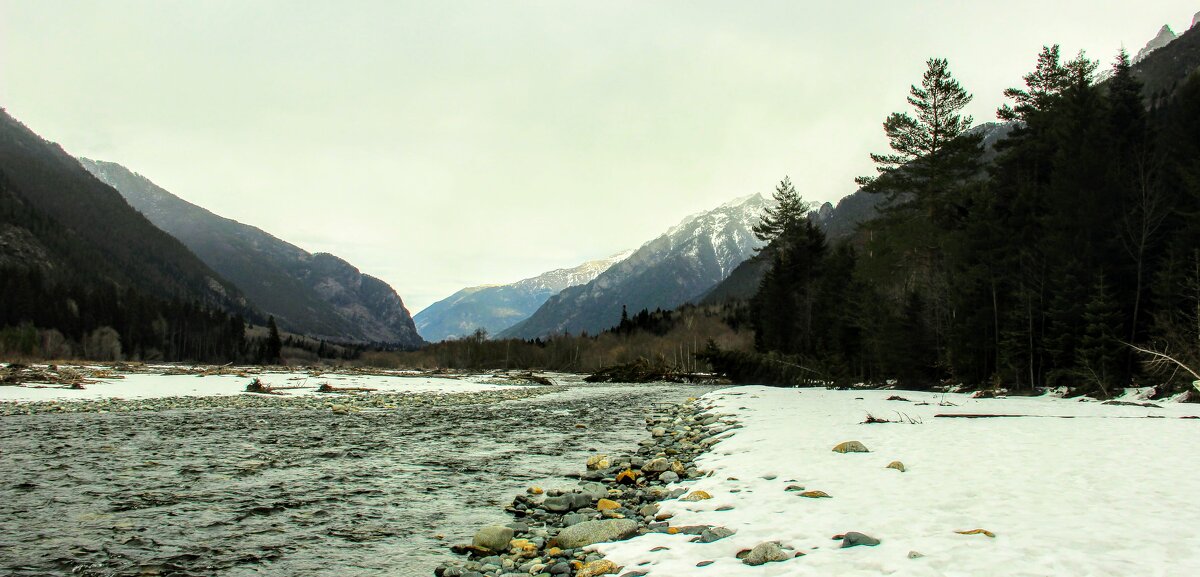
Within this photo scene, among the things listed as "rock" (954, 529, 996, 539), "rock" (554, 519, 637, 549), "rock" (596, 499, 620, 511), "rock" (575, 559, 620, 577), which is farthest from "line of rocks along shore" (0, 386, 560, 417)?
"rock" (954, 529, 996, 539)

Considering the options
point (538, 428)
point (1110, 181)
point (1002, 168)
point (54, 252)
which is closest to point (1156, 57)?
point (1002, 168)

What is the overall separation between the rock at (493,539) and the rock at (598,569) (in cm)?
158

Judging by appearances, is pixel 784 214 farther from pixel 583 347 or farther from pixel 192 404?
pixel 583 347

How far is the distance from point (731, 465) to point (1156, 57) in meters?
211

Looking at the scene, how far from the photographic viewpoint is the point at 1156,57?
6009 inches

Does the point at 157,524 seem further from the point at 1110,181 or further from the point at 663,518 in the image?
the point at 1110,181

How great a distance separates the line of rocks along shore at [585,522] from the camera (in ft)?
20.3

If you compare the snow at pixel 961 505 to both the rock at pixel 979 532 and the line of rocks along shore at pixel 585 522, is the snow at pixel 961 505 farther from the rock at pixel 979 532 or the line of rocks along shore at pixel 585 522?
the line of rocks along shore at pixel 585 522

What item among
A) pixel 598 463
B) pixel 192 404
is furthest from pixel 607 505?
pixel 192 404

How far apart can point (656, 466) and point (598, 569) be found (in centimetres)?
609

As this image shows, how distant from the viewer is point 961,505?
676 centimetres

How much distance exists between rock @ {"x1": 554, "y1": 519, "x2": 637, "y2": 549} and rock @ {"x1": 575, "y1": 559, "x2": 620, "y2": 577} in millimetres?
1042

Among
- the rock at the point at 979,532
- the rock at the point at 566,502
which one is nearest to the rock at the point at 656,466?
the rock at the point at 566,502

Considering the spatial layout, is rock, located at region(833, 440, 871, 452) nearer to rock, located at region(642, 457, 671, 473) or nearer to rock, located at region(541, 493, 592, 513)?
rock, located at region(642, 457, 671, 473)
